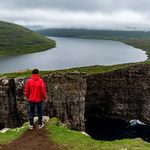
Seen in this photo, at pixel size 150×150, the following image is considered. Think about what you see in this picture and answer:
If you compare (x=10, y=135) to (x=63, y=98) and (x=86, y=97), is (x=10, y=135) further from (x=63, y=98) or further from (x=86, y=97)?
(x=86, y=97)

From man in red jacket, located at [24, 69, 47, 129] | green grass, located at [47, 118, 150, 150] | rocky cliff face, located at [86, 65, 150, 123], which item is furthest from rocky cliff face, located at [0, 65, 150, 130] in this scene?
green grass, located at [47, 118, 150, 150]

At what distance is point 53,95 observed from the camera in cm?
6231

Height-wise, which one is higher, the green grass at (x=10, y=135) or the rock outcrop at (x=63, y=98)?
the green grass at (x=10, y=135)

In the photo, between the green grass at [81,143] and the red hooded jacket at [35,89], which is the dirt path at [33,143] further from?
the red hooded jacket at [35,89]

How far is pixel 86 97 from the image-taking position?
84938mm

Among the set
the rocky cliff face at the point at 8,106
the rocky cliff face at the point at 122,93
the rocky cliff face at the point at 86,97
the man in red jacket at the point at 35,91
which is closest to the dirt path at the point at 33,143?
the man in red jacket at the point at 35,91

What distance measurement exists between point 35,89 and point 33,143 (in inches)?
200

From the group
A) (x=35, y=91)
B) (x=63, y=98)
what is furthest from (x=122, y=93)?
(x=35, y=91)

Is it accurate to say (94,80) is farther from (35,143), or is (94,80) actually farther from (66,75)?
(35,143)

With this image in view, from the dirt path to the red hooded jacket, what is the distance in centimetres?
300

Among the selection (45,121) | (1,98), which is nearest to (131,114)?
(1,98)

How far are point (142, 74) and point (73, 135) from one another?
5561 centimetres

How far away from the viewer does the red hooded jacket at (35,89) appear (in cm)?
2950

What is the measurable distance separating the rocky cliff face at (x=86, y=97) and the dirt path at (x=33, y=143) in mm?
29940
